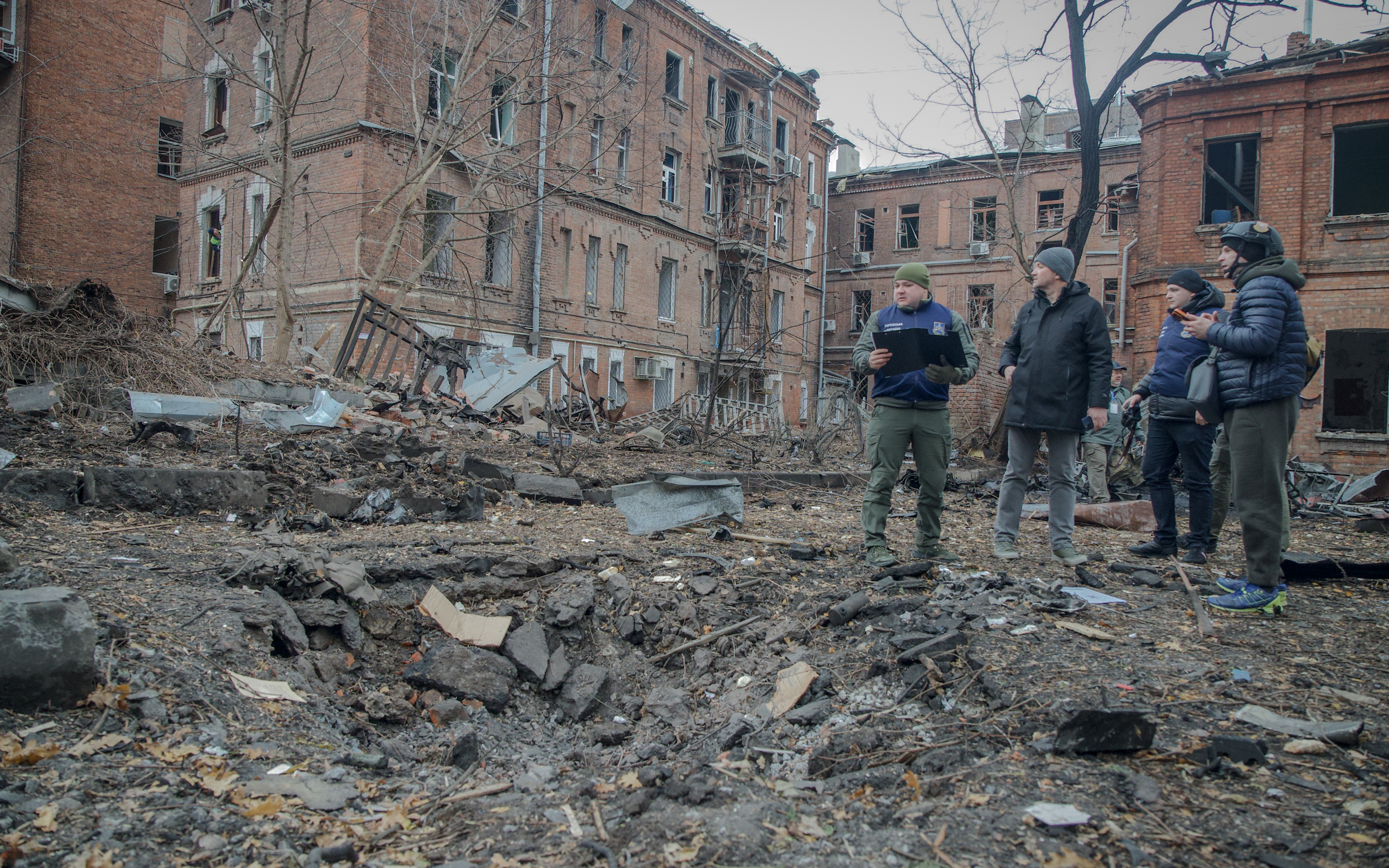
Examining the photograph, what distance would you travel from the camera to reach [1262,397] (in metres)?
3.62

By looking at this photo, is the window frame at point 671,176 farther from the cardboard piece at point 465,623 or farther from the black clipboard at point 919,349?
the cardboard piece at point 465,623

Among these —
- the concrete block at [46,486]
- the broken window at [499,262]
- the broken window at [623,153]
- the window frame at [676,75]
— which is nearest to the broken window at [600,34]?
the broken window at [623,153]

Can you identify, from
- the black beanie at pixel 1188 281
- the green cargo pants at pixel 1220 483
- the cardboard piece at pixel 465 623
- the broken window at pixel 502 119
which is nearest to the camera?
the cardboard piece at pixel 465 623

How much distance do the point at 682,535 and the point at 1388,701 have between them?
4119 millimetres

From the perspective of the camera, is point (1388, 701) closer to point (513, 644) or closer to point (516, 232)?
point (513, 644)

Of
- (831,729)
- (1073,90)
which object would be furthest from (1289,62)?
(831,729)

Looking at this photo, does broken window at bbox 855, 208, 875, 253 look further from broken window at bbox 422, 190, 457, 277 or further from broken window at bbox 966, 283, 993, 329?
broken window at bbox 422, 190, 457, 277

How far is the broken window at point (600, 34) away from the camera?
73.4 ft

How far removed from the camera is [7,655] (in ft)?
7.77

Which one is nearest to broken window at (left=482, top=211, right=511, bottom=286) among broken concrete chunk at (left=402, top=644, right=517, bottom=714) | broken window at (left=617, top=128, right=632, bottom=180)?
broken window at (left=617, top=128, right=632, bottom=180)

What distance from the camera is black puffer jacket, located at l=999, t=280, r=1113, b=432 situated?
4.68m

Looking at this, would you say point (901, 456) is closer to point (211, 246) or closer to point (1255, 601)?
point (1255, 601)

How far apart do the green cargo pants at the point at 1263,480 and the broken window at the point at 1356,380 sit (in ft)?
49.7

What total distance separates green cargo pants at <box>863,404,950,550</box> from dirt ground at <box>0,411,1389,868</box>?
1.19 ft
